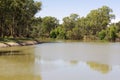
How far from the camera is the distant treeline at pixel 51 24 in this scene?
62.1 m

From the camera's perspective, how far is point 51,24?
13588cm

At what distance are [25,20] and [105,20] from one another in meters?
49.0

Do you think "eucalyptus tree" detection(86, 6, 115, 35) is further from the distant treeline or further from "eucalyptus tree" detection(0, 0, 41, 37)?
"eucalyptus tree" detection(0, 0, 41, 37)

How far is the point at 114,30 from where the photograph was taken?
94.1 meters

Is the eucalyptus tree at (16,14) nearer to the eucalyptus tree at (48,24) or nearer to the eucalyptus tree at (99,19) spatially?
the eucalyptus tree at (99,19)

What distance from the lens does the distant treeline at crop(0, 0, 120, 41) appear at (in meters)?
62.1

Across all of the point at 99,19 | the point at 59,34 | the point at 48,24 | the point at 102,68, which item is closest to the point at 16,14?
the point at 102,68

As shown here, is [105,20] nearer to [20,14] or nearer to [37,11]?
[37,11]

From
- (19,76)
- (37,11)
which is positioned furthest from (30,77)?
(37,11)

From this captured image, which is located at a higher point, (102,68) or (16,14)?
(16,14)

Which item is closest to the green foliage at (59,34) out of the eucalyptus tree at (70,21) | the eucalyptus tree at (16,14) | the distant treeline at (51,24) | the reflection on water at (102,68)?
the distant treeline at (51,24)

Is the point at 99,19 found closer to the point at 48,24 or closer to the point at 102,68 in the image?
the point at 48,24

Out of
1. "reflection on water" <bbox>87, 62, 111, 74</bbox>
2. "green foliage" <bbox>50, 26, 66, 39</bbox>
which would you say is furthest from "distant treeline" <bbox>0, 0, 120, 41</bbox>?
"reflection on water" <bbox>87, 62, 111, 74</bbox>

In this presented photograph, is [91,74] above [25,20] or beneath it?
beneath
